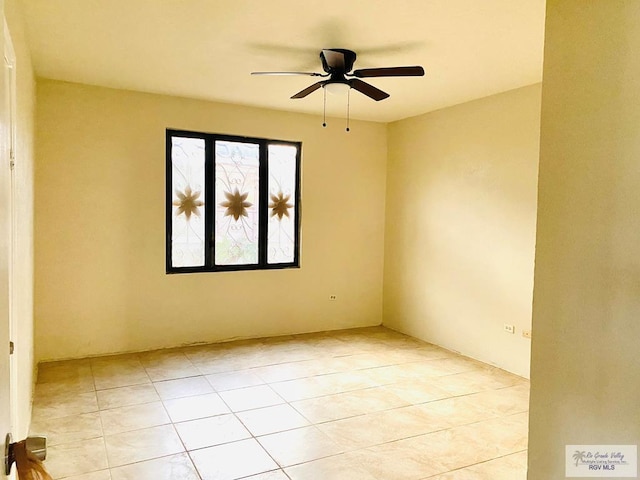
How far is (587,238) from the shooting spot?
146 cm

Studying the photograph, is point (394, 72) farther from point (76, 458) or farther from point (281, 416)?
point (76, 458)

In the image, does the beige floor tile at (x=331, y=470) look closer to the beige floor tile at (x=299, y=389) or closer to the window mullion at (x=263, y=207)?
the beige floor tile at (x=299, y=389)

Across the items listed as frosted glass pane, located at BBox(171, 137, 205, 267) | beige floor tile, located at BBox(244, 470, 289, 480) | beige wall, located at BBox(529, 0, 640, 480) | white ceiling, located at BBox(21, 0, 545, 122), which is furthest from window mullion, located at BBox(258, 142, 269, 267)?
beige wall, located at BBox(529, 0, 640, 480)

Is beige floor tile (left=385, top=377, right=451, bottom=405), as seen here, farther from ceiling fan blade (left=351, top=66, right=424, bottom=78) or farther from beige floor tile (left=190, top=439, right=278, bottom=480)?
ceiling fan blade (left=351, top=66, right=424, bottom=78)

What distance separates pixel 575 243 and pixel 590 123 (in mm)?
383

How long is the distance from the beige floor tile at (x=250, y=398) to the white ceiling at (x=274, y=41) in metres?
2.71

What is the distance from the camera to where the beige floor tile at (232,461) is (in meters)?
2.60

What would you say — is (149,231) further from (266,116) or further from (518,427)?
(518,427)

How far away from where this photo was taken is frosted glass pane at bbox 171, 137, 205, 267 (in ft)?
16.5

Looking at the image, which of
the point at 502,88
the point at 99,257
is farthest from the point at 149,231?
the point at 502,88

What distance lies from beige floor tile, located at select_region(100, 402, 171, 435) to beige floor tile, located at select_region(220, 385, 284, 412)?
499 millimetres

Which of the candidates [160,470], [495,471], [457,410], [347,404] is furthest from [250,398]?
[495,471]

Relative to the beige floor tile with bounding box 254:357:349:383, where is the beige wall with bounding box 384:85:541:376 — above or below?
above

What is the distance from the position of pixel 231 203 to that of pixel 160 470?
3.20m
